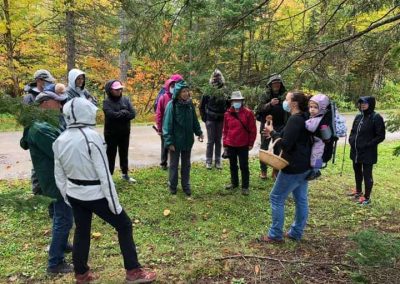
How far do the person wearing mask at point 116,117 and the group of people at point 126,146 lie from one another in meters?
0.02

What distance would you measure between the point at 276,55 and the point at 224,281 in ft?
10.3

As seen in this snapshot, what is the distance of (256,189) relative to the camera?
7730 millimetres

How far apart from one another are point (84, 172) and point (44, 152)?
29.2 inches

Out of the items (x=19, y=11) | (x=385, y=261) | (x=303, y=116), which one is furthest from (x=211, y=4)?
(x=19, y=11)

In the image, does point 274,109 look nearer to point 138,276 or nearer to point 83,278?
point 138,276

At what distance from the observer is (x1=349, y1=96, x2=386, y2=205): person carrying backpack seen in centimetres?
703

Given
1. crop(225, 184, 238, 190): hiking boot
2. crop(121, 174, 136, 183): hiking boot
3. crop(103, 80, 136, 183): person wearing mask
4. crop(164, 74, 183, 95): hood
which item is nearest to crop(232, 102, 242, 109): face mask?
crop(164, 74, 183, 95): hood

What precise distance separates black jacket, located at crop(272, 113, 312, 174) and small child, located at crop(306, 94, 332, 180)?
0.06 metres

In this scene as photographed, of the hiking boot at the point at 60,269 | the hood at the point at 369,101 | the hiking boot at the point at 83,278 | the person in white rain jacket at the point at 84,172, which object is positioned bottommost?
the hiking boot at the point at 60,269

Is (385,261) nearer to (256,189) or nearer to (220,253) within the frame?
(220,253)

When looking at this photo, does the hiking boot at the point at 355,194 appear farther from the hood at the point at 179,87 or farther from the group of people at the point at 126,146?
the hood at the point at 179,87

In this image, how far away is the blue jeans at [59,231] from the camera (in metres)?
4.43

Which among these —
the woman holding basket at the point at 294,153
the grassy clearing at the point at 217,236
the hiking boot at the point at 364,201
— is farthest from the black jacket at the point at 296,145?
the hiking boot at the point at 364,201

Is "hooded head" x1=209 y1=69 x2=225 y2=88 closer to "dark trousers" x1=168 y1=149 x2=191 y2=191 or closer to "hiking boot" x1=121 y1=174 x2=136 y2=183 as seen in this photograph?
"dark trousers" x1=168 y1=149 x2=191 y2=191
